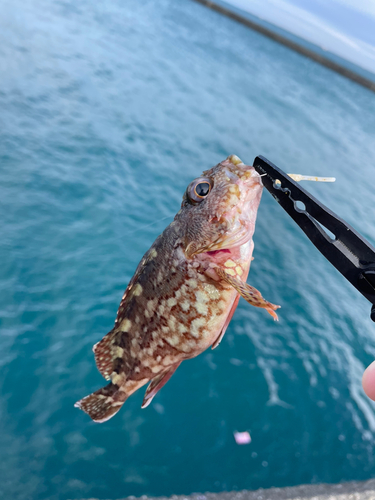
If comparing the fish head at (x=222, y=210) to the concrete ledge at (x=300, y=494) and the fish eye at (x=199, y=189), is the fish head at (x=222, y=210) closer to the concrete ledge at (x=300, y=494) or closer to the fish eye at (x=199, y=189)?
the fish eye at (x=199, y=189)

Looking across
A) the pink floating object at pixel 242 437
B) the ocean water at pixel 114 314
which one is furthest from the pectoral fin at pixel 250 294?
the pink floating object at pixel 242 437

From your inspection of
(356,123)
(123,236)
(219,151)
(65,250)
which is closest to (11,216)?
(65,250)

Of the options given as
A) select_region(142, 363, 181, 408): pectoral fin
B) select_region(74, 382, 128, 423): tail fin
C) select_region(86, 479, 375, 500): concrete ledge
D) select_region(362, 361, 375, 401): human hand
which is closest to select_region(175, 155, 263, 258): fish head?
select_region(142, 363, 181, 408): pectoral fin

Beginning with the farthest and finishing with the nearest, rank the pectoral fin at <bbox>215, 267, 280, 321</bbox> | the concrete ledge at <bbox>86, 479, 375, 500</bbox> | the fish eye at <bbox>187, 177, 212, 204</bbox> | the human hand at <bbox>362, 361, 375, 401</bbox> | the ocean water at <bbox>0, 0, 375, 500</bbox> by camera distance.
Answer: the ocean water at <bbox>0, 0, 375, 500</bbox> → the concrete ledge at <bbox>86, 479, 375, 500</bbox> → the fish eye at <bbox>187, 177, 212, 204</bbox> → the human hand at <bbox>362, 361, 375, 401</bbox> → the pectoral fin at <bbox>215, 267, 280, 321</bbox>

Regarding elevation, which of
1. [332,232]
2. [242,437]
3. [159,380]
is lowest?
[242,437]

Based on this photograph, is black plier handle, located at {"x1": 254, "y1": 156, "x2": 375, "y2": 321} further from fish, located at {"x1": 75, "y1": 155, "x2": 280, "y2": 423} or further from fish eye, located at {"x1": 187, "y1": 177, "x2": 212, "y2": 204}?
fish eye, located at {"x1": 187, "y1": 177, "x2": 212, "y2": 204}

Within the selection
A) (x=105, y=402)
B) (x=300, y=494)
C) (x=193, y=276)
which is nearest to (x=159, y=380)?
(x=105, y=402)

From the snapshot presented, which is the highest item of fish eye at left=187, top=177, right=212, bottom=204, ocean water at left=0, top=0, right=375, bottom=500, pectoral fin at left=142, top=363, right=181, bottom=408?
fish eye at left=187, top=177, right=212, bottom=204

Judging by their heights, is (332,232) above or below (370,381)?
above

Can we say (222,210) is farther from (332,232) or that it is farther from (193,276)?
(332,232)
